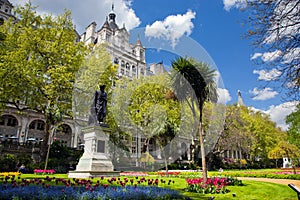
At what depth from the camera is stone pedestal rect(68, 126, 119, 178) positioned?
1220 centimetres

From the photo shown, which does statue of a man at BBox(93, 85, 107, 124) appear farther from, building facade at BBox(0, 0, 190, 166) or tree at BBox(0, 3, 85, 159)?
building facade at BBox(0, 0, 190, 166)

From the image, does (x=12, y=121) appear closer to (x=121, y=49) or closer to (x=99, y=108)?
(x=121, y=49)

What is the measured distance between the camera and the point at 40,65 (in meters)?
21.4

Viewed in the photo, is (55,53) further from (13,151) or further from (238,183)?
(238,183)

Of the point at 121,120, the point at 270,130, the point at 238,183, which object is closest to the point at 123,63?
the point at 121,120

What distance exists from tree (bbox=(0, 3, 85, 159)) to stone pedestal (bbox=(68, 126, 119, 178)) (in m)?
9.33

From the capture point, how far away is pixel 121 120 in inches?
1177

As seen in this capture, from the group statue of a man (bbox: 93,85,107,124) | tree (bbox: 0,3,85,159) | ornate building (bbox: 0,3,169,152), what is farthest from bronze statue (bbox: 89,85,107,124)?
ornate building (bbox: 0,3,169,152)

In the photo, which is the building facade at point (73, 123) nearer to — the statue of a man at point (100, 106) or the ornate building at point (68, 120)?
the ornate building at point (68, 120)

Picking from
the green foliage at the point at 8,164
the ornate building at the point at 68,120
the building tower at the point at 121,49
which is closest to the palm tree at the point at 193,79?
the ornate building at the point at 68,120

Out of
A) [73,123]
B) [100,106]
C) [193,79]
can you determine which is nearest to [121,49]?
[73,123]

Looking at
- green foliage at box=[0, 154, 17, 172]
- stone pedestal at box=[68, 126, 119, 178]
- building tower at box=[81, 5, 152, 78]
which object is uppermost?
building tower at box=[81, 5, 152, 78]

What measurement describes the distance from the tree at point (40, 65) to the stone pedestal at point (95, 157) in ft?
30.6

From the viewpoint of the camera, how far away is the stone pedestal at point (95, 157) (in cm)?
1220
